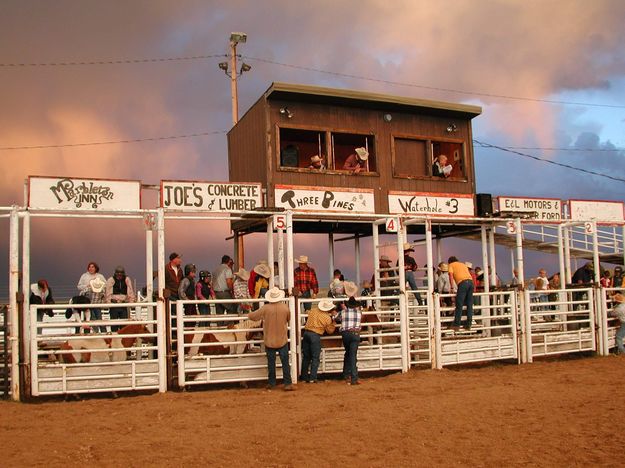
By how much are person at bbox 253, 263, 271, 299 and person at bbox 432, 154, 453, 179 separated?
22.9 ft

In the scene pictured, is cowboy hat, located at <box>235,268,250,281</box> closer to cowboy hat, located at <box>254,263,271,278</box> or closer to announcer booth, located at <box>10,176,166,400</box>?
cowboy hat, located at <box>254,263,271,278</box>

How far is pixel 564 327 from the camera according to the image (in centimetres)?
1806

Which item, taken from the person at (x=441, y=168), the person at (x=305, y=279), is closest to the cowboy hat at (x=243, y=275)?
the person at (x=305, y=279)

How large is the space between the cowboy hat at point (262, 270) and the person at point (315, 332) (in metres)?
1.35

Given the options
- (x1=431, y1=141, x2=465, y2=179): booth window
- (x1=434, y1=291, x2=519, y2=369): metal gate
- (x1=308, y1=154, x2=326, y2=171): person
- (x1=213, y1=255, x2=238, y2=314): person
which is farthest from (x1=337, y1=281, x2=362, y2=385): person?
(x1=431, y1=141, x2=465, y2=179): booth window

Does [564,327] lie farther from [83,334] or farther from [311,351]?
[83,334]

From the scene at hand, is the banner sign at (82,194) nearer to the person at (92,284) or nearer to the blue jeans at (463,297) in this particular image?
the person at (92,284)

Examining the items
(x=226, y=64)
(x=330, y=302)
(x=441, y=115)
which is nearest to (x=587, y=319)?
(x=441, y=115)

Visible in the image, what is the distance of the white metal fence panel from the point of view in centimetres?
1205

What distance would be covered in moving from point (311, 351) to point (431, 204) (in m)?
6.92

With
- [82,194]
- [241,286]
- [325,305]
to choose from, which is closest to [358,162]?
[241,286]

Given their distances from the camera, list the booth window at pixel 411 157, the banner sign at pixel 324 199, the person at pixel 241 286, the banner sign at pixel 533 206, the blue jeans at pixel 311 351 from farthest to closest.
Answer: the banner sign at pixel 533 206 → the booth window at pixel 411 157 → the banner sign at pixel 324 199 → the person at pixel 241 286 → the blue jeans at pixel 311 351

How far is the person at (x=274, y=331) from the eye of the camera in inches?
512

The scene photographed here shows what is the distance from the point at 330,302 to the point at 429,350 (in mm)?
2791
